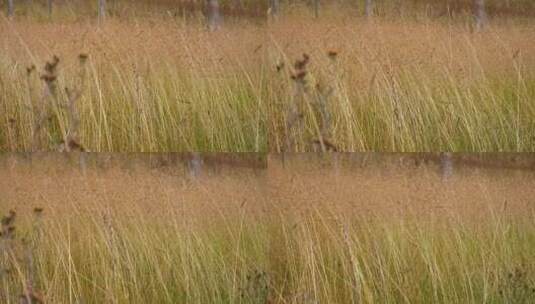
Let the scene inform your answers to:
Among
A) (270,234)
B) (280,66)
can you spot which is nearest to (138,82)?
(280,66)

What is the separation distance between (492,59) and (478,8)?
17 centimetres

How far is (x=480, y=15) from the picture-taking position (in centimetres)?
208

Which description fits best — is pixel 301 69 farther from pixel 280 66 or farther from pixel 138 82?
pixel 138 82

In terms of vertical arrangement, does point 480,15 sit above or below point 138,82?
above

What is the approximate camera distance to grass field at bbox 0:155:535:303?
2092mm

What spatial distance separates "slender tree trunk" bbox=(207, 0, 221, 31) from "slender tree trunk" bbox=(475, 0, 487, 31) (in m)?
0.86

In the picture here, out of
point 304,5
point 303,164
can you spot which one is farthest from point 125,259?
point 304,5

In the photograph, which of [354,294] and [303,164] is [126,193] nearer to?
[303,164]

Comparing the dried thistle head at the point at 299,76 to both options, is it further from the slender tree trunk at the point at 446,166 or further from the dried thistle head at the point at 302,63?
the slender tree trunk at the point at 446,166

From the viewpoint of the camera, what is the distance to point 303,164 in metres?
2.11

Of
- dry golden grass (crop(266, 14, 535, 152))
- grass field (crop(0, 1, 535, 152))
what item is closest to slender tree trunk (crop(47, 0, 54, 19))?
grass field (crop(0, 1, 535, 152))

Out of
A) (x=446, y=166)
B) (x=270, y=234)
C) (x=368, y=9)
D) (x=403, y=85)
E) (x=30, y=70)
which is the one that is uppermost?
(x=368, y=9)

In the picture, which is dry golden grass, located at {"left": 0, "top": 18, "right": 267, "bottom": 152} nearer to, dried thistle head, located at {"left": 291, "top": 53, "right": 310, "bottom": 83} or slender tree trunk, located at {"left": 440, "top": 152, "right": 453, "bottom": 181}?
dried thistle head, located at {"left": 291, "top": 53, "right": 310, "bottom": 83}

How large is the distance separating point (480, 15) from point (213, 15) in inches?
34.9
